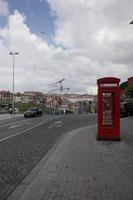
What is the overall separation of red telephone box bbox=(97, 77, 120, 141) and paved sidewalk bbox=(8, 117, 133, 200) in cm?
198

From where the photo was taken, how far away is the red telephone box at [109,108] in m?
9.87

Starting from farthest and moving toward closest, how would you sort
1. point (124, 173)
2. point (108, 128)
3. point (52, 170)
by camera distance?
point (108, 128) < point (52, 170) < point (124, 173)

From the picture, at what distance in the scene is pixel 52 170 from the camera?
19.2 feet

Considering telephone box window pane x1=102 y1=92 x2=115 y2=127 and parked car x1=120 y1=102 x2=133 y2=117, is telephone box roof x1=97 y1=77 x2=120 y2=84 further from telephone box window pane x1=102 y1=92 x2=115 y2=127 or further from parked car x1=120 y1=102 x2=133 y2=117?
parked car x1=120 y1=102 x2=133 y2=117

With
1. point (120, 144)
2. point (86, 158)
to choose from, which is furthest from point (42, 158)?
point (120, 144)

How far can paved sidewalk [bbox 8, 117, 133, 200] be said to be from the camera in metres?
4.21

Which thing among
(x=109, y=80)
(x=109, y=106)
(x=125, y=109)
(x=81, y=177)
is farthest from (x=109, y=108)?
(x=125, y=109)

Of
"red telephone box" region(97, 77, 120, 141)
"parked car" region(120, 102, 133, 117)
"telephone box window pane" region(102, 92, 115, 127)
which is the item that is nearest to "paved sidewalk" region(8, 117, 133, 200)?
"red telephone box" region(97, 77, 120, 141)

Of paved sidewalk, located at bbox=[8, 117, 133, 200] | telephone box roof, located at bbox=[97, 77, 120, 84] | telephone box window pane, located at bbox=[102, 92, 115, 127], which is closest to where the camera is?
paved sidewalk, located at bbox=[8, 117, 133, 200]

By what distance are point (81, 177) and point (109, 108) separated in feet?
17.7

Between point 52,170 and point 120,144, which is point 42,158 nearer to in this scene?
point 52,170

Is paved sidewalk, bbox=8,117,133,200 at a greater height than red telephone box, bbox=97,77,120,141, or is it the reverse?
red telephone box, bbox=97,77,120,141

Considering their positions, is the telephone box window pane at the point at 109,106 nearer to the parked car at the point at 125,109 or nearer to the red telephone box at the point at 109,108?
the red telephone box at the point at 109,108

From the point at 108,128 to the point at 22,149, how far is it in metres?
3.93
